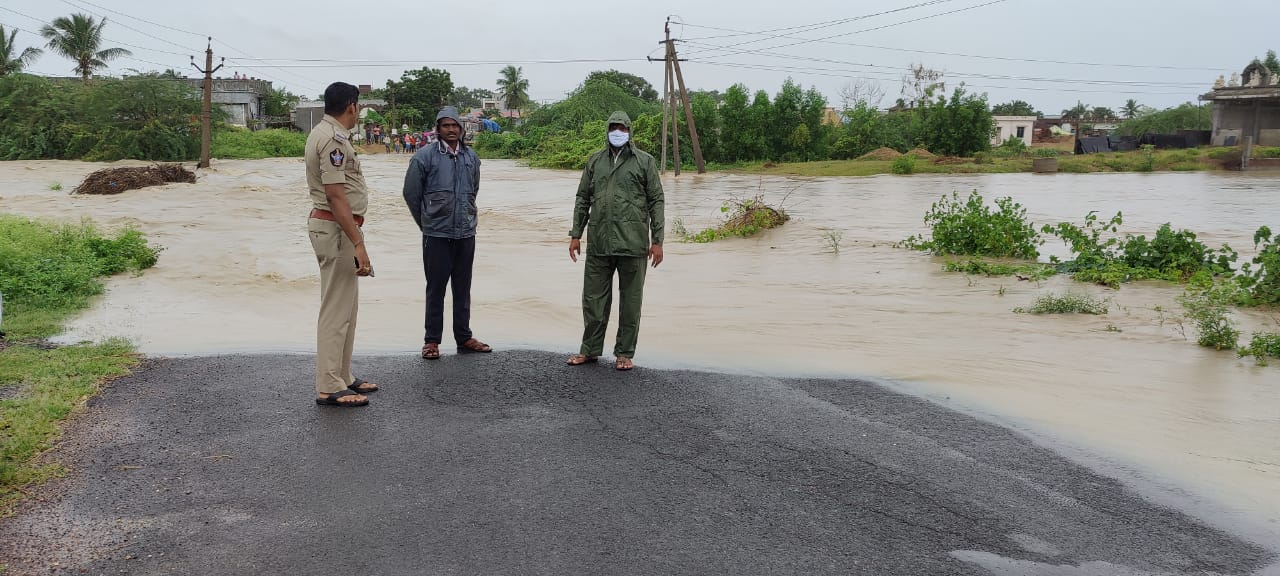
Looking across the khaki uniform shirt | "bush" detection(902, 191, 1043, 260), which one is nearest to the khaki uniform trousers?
the khaki uniform shirt

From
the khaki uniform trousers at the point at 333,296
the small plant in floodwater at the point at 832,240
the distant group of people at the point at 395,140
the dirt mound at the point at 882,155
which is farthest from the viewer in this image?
the distant group of people at the point at 395,140

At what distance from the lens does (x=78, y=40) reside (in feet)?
188

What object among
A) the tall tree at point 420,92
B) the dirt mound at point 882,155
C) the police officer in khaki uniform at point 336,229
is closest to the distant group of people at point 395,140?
the tall tree at point 420,92

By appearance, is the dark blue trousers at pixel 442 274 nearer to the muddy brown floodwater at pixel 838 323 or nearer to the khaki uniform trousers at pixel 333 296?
the muddy brown floodwater at pixel 838 323

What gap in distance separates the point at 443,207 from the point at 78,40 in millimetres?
62194

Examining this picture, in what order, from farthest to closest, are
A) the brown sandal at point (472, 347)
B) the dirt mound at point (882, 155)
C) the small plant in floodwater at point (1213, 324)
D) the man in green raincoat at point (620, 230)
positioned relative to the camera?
the dirt mound at point (882, 155)
the small plant in floodwater at point (1213, 324)
the brown sandal at point (472, 347)
the man in green raincoat at point (620, 230)

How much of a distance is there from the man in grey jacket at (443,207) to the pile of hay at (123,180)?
21.0 m

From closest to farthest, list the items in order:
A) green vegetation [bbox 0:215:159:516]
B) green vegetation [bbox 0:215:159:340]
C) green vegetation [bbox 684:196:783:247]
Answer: green vegetation [bbox 0:215:159:516]
green vegetation [bbox 0:215:159:340]
green vegetation [bbox 684:196:783:247]

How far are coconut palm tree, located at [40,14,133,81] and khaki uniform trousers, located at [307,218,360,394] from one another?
61.5m

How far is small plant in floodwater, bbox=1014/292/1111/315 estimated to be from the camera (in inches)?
364

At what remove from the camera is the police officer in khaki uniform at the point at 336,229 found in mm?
5613

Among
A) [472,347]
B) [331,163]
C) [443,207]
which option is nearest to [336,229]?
[331,163]

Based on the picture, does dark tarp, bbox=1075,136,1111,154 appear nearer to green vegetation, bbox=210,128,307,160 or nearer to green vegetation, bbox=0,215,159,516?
green vegetation, bbox=210,128,307,160

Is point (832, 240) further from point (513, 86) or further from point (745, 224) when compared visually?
point (513, 86)
